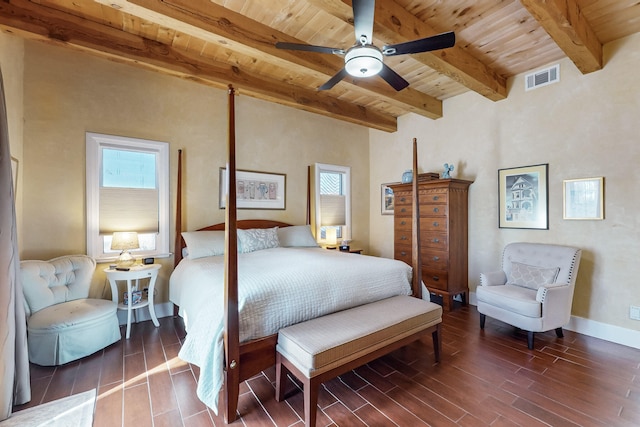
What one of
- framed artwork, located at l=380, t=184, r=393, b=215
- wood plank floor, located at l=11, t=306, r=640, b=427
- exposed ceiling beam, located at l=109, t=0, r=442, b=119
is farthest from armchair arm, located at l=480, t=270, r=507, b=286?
exposed ceiling beam, located at l=109, t=0, r=442, b=119

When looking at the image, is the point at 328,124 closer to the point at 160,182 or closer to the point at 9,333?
the point at 160,182

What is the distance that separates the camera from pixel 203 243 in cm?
341

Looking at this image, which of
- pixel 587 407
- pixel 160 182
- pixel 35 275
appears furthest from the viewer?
pixel 160 182

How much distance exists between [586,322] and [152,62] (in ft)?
17.7

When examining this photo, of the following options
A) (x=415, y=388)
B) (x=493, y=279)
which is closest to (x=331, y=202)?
(x=493, y=279)

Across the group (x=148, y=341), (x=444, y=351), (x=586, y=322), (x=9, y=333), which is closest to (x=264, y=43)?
(x=9, y=333)

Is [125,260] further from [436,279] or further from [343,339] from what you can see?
[436,279]

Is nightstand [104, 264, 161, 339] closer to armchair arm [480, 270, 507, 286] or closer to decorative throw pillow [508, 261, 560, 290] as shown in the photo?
armchair arm [480, 270, 507, 286]

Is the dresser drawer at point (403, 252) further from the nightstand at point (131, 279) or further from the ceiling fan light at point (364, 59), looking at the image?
the nightstand at point (131, 279)

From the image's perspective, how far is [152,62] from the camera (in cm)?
289

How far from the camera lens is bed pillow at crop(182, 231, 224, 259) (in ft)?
11.0

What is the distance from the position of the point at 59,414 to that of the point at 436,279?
3976 mm

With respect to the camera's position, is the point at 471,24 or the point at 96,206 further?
the point at 96,206

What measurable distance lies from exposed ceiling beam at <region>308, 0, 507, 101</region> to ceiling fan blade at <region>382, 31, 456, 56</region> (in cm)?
37
